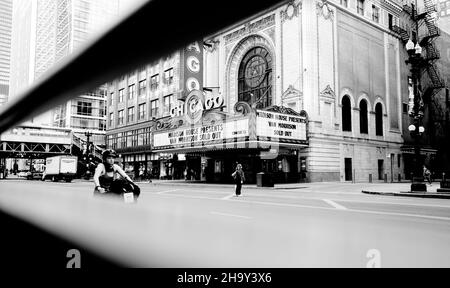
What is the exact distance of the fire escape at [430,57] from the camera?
38625 millimetres

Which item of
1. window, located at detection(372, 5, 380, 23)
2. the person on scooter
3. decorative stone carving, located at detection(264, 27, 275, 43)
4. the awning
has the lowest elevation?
the person on scooter

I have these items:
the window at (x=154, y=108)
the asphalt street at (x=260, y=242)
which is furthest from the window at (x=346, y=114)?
the asphalt street at (x=260, y=242)

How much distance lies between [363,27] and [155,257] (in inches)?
1403

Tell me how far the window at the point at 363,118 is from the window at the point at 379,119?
2.00 m

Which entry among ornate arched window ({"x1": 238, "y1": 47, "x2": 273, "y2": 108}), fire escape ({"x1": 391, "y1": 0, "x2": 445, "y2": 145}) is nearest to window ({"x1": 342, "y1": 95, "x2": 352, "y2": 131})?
ornate arched window ({"x1": 238, "y1": 47, "x2": 273, "y2": 108})

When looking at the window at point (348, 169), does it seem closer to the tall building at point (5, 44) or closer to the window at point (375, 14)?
the window at point (375, 14)

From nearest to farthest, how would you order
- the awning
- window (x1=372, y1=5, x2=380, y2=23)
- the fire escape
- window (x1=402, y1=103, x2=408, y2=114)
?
the awning
window (x1=372, y1=5, x2=380, y2=23)
window (x1=402, y1=103, x2=408, y2=114)
the fire escape

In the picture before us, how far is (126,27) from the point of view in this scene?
1.10 meters

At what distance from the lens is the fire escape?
3862 centimetres

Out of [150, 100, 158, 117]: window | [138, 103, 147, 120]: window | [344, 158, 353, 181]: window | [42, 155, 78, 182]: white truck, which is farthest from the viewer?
[138, 103, 147, 120]: window

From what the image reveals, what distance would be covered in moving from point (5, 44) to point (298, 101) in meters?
28.2

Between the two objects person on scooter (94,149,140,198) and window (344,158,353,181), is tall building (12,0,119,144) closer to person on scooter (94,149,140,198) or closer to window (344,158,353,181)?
person on scooter (94,149,140,198)

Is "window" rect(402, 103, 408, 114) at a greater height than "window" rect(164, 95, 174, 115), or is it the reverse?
"window" rect(164, 95, 174, 115)

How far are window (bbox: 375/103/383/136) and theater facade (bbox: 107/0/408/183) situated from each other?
106 mm
